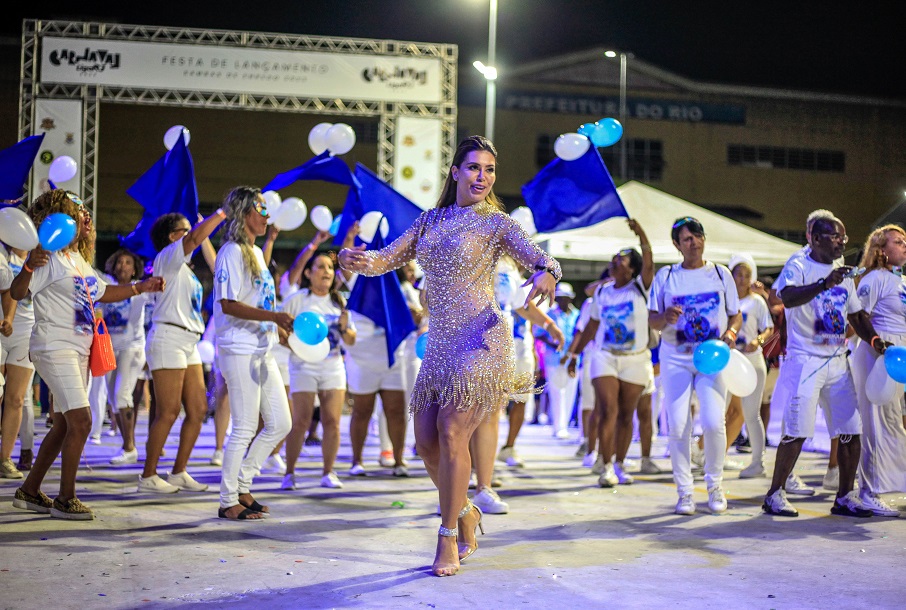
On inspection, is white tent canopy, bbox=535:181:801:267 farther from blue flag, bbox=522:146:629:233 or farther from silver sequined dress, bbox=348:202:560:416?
silver sequined dress, bbox=348:202:560:416

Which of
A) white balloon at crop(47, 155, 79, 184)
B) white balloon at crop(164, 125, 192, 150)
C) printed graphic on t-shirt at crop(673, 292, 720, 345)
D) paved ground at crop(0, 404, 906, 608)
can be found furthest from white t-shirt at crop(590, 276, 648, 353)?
white balloon at crop(47, 155, 79, 184)

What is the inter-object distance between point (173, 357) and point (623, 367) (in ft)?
13.1

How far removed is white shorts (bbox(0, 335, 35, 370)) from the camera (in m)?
7.56

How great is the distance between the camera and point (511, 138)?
108 ft

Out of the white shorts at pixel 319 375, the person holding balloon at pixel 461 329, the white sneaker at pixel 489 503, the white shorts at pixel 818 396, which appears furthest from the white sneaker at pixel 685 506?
the white shorts at pixel 319 375

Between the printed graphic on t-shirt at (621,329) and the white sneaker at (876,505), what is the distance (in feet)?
8.12

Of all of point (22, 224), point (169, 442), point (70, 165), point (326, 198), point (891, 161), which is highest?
point (891, 161)

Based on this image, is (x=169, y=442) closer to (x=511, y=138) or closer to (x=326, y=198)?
(x=326, y=198)

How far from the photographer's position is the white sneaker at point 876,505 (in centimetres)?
667

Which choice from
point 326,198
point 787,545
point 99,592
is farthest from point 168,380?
point 326,198

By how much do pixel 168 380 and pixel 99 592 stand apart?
10.4ft

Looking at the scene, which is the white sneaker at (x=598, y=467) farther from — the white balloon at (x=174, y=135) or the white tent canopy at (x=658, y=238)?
the white tent canopy at (x=658, y=238)

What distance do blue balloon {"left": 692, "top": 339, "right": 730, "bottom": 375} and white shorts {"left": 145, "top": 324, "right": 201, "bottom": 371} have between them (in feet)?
12.4

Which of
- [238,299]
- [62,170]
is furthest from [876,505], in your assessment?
[62,170]
